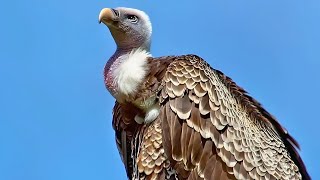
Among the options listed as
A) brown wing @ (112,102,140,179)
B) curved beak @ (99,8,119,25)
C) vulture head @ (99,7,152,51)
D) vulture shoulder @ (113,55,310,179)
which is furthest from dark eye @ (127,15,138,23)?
brown wing @ (112,102,140,179)

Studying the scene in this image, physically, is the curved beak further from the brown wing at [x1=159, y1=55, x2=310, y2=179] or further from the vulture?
the brown wing at [x1=159, y1=55, x2=310, y2=179]

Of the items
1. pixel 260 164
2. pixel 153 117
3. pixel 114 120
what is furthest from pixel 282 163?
pixel 114 120

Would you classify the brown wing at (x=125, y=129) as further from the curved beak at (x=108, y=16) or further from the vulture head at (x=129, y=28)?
the curved beak at (x=108, y=16)

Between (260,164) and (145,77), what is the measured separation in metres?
1.60

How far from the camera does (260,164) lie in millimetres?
8148

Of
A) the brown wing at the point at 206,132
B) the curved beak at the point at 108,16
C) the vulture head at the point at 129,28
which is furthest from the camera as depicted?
the vulture head at the point at 129,28

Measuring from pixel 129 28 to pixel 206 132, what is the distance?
1601 mm

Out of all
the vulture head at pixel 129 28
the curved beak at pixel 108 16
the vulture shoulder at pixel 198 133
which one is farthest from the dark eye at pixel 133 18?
the vulture shoulder at pixel 198 133

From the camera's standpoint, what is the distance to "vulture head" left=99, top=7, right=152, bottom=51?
8555 mm

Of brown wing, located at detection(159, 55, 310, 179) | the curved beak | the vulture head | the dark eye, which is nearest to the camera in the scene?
brown wing, located at detection(159, 55, 310, 179)

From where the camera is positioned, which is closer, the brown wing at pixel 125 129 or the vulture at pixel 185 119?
the vulture at pixel 185 119

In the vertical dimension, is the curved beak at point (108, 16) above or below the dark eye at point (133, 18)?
below

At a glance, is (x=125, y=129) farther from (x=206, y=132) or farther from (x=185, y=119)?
(x=206, y=132)

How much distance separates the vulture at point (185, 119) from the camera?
26.2 ft
